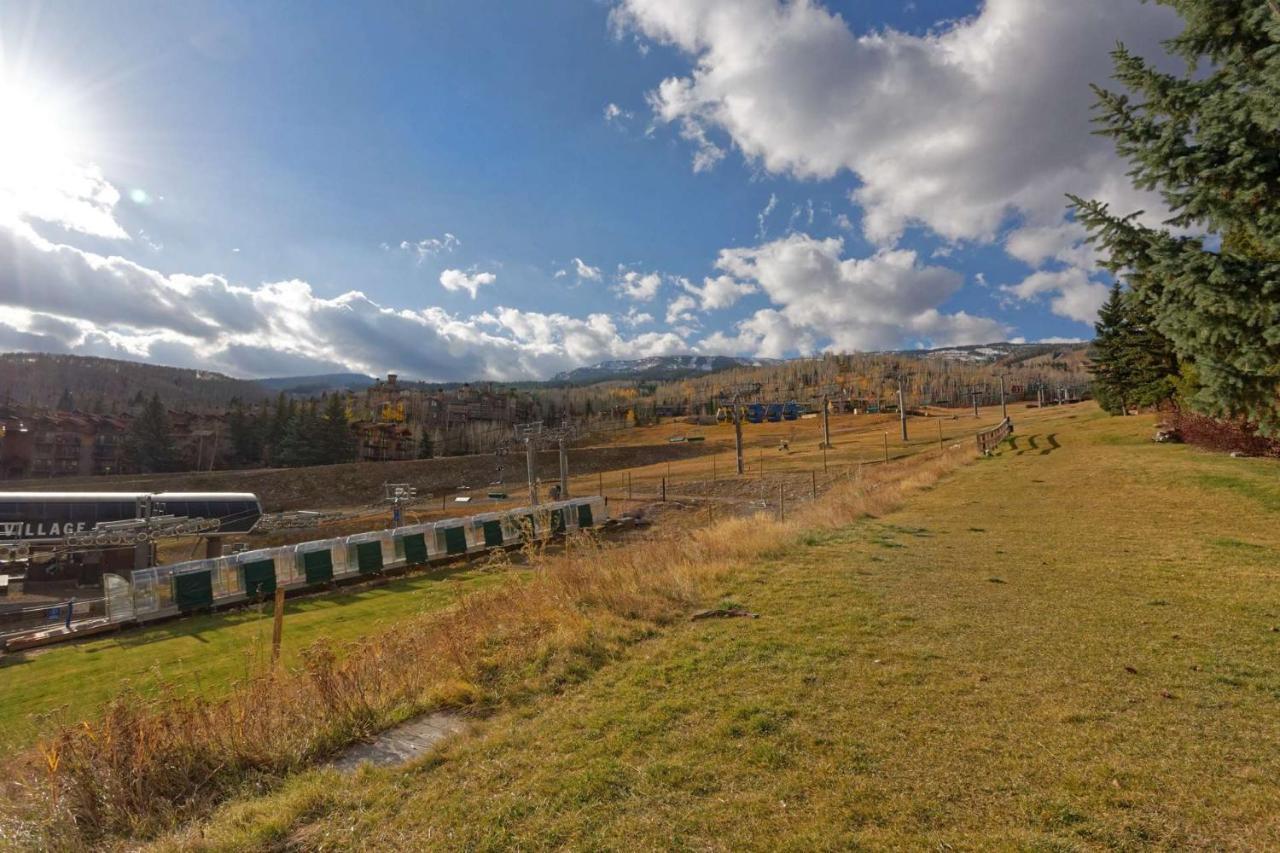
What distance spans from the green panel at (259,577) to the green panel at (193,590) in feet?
3.82

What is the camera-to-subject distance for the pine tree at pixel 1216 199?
17.6 ft

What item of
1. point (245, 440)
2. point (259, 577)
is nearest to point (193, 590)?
point (259, 577)

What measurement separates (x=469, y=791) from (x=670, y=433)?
111 metres

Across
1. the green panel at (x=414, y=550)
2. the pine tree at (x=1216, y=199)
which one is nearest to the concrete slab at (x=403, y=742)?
the pine tree at (x=1216, y=199)

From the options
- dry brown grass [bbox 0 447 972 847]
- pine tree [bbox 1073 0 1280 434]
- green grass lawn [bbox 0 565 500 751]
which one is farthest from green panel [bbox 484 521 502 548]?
pine tree [bbox 1073 0 1280 434]

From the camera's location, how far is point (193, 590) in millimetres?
20359

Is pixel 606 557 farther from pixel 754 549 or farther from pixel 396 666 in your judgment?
pixel 396 666

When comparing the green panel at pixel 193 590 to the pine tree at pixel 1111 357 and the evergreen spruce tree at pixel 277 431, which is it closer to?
the pine tree at pixel 1111 357

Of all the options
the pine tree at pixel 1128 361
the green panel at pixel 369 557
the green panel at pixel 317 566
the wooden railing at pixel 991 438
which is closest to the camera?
the green panel at pixel 317 566

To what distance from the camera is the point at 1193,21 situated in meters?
6.23

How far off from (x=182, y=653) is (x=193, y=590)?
636 cm

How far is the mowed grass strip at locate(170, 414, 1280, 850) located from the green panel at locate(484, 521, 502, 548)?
23.1 m

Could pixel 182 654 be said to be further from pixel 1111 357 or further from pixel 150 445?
pixel 150 445

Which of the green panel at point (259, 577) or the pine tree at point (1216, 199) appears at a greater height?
the pine tree at point (1216, 199)
